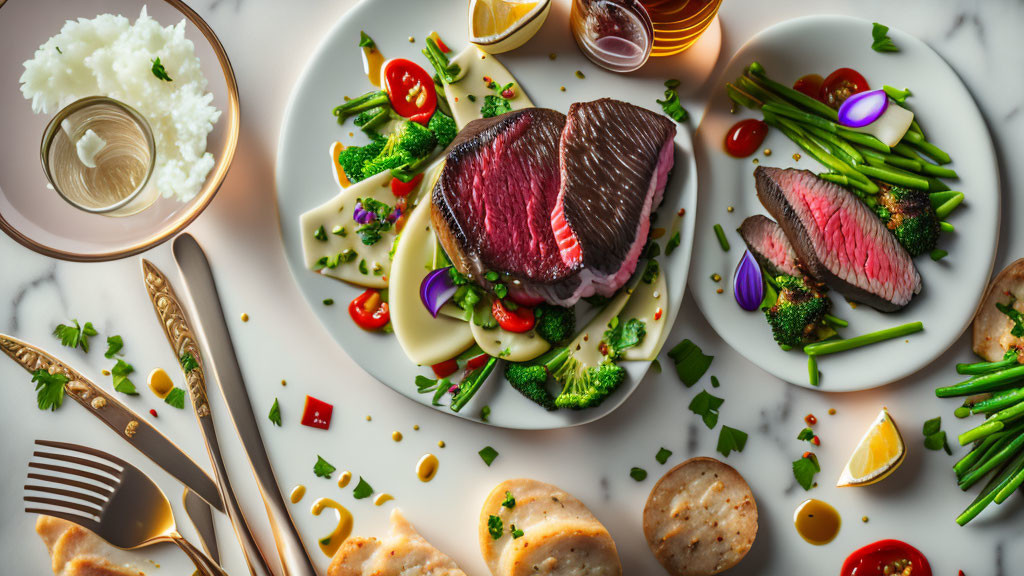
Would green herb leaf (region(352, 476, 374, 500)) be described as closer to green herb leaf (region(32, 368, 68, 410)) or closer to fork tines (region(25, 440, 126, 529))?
fork tines (region(25, 440, 126, 529))

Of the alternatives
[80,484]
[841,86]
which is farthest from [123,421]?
[841,86]

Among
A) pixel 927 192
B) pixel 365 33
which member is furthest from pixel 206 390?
pixel 927 192

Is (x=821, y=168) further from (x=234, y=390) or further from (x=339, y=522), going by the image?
(x=234, y=390)

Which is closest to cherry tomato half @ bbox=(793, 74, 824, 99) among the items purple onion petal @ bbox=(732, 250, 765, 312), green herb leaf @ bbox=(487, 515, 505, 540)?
purple onion petal @ bbox=(732, 250, 765, 312)

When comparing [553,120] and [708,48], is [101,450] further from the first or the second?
[708,48]

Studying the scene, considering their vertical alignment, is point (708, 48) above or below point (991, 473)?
above
